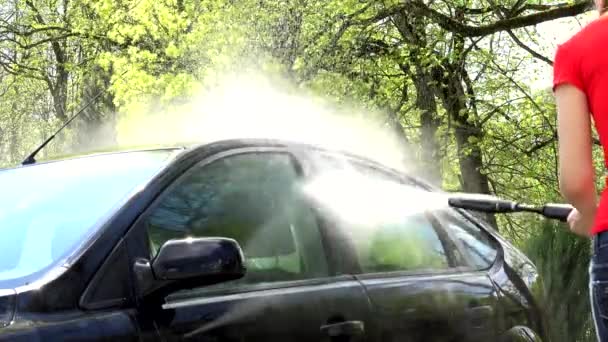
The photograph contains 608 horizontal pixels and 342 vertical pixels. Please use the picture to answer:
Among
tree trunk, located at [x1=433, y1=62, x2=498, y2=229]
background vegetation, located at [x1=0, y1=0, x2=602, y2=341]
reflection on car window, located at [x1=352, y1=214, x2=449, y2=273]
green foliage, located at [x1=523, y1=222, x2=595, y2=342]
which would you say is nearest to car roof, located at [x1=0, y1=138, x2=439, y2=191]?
reflection on car window, located at [x1=352, y1=214, x2=449, y2=273]

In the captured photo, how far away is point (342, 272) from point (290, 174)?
40 centimetres

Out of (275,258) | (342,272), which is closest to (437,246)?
(342,272)

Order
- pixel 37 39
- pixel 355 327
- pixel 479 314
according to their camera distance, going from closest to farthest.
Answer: pixel 355 327, pixel 479 314, pixel 37 39

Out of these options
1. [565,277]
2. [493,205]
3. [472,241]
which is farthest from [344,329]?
[565,277]

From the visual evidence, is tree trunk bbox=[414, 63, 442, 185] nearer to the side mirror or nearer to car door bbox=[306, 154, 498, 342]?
car door bbox=[306, 154, 498, 342]

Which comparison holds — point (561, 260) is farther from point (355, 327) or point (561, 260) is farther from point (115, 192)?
point (115, 192)

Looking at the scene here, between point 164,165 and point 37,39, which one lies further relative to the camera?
point 37,39

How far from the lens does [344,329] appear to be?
9.45 ft

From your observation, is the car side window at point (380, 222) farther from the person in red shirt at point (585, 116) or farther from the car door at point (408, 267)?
the person in red shirt at point (585, 116)

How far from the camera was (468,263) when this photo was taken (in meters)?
3.58

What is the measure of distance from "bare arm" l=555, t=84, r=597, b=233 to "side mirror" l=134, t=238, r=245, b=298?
0.90 m

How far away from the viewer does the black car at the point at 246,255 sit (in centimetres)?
234

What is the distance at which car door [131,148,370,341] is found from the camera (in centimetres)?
252

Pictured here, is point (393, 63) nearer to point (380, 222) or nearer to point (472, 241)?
point (472, 241)
